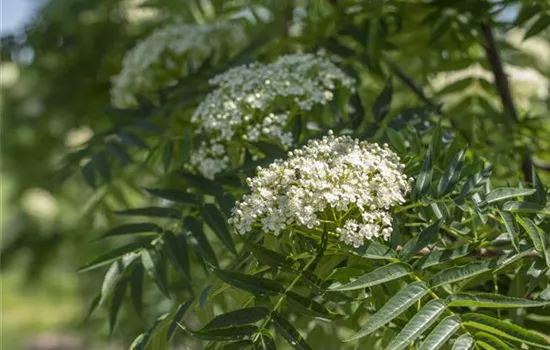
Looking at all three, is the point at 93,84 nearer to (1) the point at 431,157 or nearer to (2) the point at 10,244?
(2) the point at 10,244

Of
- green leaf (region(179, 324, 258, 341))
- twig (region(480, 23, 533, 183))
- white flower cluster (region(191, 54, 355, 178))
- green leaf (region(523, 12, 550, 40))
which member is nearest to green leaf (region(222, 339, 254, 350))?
green leaf (region(179, 324, 258, 341))

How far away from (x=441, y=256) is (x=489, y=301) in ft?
0.32

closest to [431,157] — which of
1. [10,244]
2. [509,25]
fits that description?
[509,25]

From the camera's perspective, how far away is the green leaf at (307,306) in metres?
1.27

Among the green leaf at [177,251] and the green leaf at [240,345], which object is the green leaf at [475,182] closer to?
the green leaf at [240,345]

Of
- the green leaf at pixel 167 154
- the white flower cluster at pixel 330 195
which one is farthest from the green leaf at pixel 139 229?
the white flower cluster at pixel 330 195

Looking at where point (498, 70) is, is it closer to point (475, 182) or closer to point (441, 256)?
point (475, 182)

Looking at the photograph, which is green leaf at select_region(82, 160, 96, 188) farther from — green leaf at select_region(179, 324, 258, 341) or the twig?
the twig

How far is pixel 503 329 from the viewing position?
1.20 metres

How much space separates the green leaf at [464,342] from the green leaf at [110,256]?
2.16ft

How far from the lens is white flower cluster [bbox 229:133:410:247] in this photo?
4.01 ft

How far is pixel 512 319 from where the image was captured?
1.53 metres

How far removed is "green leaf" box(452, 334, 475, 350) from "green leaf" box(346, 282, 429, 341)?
0.07 metres

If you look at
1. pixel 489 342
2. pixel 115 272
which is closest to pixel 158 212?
pixel 115 272
